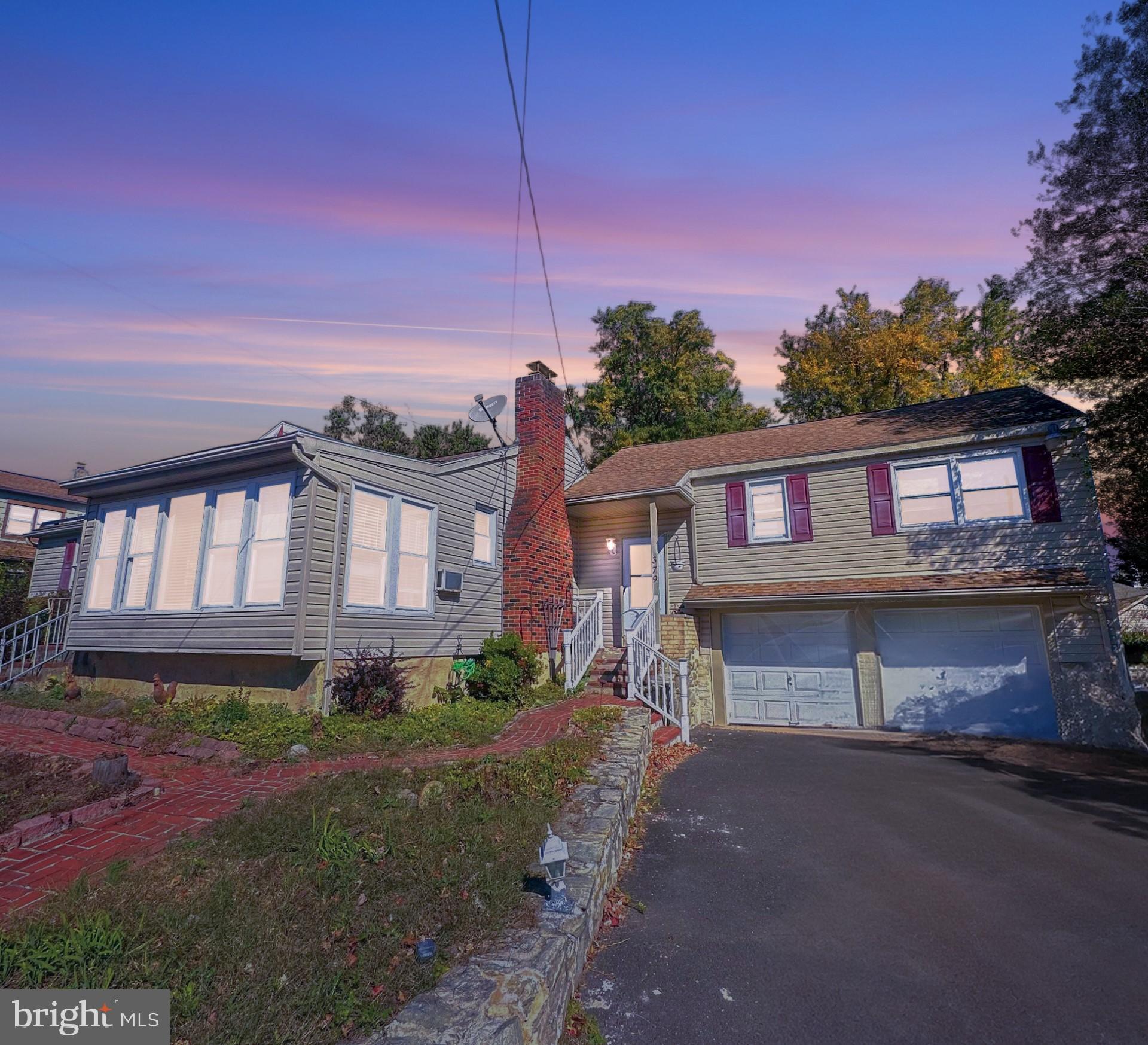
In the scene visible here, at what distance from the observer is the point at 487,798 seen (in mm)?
5535

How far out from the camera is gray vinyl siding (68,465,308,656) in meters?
8.85

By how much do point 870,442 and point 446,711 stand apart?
1058 cm

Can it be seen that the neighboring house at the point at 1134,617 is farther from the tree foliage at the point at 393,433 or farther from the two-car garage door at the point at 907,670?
the tree foliage at the point at 393,433

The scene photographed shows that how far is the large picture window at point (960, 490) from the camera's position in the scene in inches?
470

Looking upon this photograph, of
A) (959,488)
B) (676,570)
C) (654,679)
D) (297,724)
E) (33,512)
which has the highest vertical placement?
(33,512)

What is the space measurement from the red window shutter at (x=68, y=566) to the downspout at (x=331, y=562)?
57.3ft

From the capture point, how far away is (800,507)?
13.5 metres

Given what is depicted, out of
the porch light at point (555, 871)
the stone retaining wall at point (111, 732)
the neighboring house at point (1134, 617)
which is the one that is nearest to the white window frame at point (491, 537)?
the stone retaining wall at point (111, 732)

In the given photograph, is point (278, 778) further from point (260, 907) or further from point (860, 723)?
point (860, 723)

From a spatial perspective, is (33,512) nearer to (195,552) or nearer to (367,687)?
(195,552)

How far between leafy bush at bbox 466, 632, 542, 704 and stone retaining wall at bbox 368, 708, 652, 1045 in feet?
18.4

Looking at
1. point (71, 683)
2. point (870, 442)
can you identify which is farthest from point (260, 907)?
point (870, 442)

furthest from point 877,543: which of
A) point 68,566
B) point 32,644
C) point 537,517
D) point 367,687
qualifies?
point 68,566

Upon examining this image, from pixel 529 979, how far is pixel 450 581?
28.5ft
